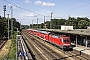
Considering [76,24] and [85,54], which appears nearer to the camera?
[85,54]

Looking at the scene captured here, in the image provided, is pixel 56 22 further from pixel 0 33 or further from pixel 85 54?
pixel 85 54

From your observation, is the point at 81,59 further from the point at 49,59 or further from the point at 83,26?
the point at 83,26

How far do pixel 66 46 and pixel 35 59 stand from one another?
9.87 m

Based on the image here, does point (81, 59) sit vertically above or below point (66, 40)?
below

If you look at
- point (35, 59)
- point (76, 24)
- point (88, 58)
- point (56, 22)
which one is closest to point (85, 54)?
point (88, 58)

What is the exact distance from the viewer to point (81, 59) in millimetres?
30359

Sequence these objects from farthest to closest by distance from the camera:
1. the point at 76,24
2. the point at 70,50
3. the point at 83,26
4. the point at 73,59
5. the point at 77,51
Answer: the point at 76,24, the point at 83,26, the point at 70,50, the point at 77,51, the point at 73,59

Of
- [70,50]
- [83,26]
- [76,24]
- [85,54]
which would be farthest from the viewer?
[76,24]

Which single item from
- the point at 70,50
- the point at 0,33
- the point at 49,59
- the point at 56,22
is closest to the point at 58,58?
the point at 49,59

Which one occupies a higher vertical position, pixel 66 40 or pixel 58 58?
pixel 66 40

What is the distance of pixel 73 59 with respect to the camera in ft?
99.0

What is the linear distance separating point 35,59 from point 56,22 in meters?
126

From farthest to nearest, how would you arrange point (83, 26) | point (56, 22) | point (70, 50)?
point (56, 22)
point (83, 26)
point (70, 50)

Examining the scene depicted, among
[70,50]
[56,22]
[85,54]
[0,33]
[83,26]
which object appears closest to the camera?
[85,54]
